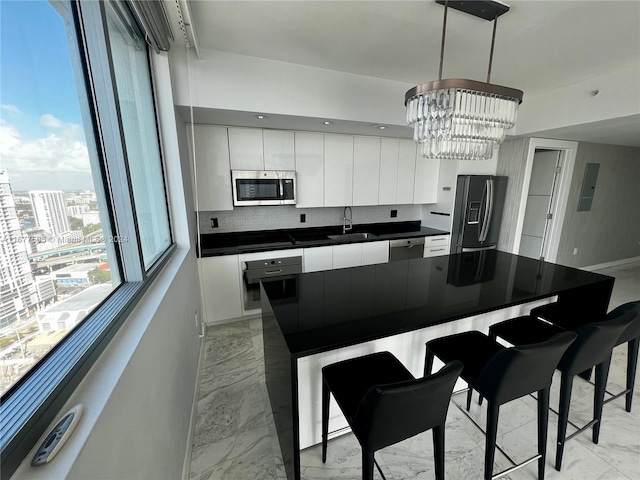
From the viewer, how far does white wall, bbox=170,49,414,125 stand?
89.6 inches

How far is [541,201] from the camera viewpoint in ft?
15.1

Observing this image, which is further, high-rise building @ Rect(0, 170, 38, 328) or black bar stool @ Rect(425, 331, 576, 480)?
black bar stool @ Rect(425, 331, 576, 480)

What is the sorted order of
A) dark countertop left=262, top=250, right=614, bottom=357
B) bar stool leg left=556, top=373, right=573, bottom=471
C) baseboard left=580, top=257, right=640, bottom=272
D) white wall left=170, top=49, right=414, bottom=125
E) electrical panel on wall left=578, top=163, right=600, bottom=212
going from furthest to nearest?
baseboard left=580, top=257, right=640, bottom=272, electrical panel on wall left=578, top=163, right=600, bottom=212, white wall left=170, top=49, right=414, bottom=125, bar stool leg left=556, top=373, right=573, bottom=471, dark countertop left=262, top=250, right=614, bottom=357

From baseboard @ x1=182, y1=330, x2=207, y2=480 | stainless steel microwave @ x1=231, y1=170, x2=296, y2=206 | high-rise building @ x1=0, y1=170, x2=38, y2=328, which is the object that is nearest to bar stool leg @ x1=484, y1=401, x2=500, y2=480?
baseboard @ x1=182, y1=330, x2=207, y2=480

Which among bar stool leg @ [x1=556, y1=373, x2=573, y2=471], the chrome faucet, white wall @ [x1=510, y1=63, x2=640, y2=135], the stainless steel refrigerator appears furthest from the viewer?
the chrome faucet

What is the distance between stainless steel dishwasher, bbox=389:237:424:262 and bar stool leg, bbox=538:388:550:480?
2307 millimetres

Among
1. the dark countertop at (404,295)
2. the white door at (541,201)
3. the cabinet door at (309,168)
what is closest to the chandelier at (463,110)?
the dark countertop at (404,295)

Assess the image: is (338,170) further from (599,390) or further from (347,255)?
(599,390)

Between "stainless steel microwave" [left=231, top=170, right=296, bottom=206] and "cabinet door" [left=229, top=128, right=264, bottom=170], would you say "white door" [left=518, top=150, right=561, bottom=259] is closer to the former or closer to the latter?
"stainless steel microwave" [left=231, top=170, right=296, bottom=206]

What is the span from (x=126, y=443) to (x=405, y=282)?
5.26 ft

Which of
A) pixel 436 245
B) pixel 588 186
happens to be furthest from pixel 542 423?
pixel 588 186

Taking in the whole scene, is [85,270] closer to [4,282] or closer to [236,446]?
[4,282]

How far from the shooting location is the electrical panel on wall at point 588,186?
14.9 feet

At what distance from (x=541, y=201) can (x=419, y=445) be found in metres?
4.68
